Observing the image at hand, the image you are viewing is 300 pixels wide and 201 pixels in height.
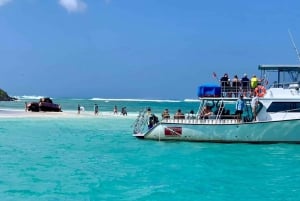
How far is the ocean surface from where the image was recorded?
14875 millimetres

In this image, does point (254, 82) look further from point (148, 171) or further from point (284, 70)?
point (148, 171)

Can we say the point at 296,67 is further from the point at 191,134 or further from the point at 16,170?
the point at 16,170

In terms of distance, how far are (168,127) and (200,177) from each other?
998 centimetres

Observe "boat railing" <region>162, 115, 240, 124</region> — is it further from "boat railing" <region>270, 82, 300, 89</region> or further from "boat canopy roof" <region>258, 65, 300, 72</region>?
"boat canopy roof" <region>258, 65, 300, 72</region>

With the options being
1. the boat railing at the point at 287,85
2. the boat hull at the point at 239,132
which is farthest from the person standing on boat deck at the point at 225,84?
the boat railing at the point at 287,85

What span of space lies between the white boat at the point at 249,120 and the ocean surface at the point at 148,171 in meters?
0.50

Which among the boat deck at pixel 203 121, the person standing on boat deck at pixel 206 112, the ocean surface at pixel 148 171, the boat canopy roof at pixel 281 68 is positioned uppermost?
the boat canopy roof at pixel 281 68

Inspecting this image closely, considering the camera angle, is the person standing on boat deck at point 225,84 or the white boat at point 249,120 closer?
the white boat at point 249,120

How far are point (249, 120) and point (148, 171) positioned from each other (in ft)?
30.5

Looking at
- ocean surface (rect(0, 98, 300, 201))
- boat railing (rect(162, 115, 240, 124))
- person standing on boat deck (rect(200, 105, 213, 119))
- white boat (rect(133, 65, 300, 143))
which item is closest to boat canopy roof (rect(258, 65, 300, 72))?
white boat (rect(133, 65, 300, 143))

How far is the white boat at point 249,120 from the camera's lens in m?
25.5

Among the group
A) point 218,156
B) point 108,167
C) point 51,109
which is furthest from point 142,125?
point 51,109

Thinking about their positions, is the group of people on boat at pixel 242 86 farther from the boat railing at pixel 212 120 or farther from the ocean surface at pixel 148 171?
the ocean surface at pixel 148 171

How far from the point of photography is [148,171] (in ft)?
61.4
